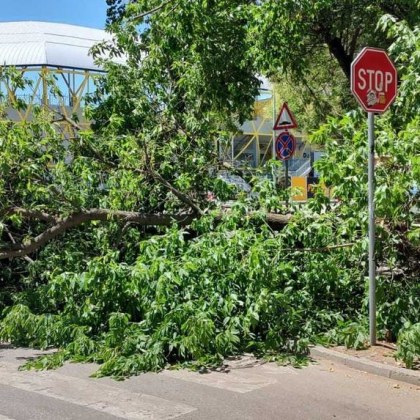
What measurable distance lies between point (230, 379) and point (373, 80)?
3672mm

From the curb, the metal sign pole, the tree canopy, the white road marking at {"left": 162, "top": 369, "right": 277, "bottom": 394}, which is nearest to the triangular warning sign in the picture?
the tree canopy

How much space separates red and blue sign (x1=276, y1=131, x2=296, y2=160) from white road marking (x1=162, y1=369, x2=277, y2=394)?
842cm

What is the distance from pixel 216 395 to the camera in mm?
5691

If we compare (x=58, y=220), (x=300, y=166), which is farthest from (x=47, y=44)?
(x=58, y=220)

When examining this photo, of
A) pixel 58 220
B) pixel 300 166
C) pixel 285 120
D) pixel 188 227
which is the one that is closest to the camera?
pixel 58 220

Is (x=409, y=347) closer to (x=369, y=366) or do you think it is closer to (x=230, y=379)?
(x=369, y=366)

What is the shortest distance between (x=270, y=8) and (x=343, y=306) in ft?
17.6

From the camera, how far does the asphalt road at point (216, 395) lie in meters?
5.20

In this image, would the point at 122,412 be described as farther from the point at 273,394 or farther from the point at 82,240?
the point at 82,240

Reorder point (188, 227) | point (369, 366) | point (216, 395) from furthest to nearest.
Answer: point (188, 227) → point (369, 366) → point (216, 395)

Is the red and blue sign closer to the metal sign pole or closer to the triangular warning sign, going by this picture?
the triangular warning sign

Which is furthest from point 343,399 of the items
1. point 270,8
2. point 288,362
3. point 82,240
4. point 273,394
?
point 270,8

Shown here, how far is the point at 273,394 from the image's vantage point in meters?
5.69

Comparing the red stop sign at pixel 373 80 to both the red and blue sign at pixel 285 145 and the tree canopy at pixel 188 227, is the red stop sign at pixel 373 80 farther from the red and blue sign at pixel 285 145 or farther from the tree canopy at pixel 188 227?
the red and blue sign at pixel 285 145
